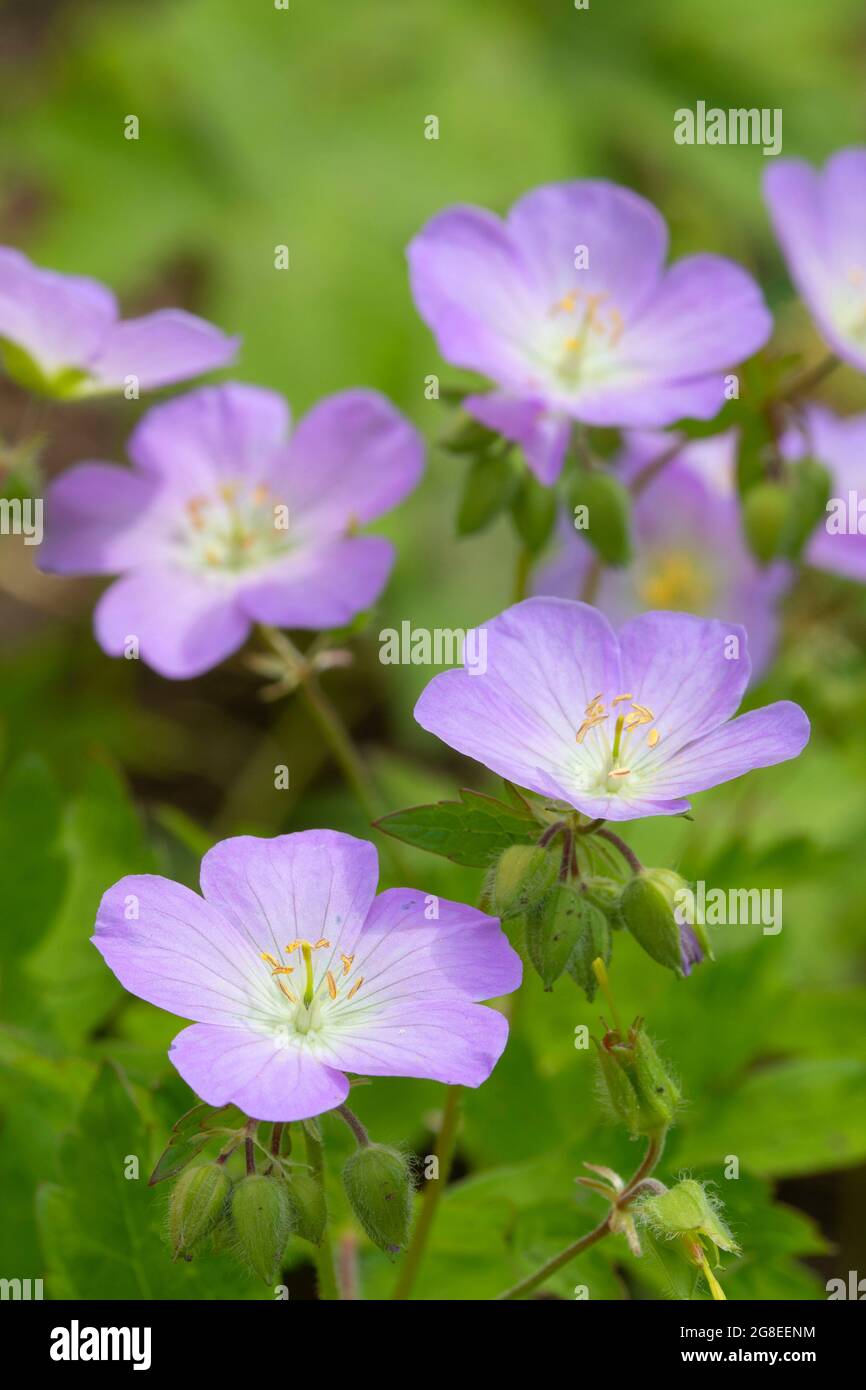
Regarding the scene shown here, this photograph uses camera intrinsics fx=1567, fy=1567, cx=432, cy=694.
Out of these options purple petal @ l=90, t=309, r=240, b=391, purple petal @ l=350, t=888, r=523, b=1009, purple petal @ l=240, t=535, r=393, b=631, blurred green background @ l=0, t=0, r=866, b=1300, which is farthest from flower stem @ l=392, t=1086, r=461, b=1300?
purple petal @ l=90, t=309, r=240, b=391

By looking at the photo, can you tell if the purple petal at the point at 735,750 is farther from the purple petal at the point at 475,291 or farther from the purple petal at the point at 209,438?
the purple petal at the point at 209,438

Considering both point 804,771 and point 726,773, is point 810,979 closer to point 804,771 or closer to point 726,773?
point 804,771

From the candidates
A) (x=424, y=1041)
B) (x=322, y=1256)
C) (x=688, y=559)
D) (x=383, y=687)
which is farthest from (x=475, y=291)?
(x=383, y=687)

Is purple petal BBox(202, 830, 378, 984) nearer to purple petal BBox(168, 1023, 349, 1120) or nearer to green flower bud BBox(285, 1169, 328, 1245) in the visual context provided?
purple petal BBox(168, 1023, 349, 1120)

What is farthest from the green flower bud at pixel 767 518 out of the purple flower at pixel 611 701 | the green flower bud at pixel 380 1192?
the green flower bud at pixel 380 1192

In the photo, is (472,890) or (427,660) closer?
(472,890)
